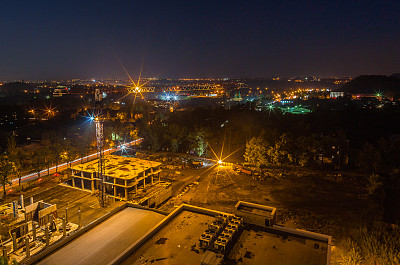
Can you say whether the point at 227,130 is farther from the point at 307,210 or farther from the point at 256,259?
the point at 256,259

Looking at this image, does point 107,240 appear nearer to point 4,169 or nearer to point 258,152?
point 4,169

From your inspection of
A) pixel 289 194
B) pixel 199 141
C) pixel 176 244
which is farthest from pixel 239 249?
pixel 199 141

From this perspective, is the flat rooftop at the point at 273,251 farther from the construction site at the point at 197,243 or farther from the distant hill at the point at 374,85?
the distant hill at the point at 374,85

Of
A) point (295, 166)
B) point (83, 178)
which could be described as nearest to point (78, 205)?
point (83, 178)

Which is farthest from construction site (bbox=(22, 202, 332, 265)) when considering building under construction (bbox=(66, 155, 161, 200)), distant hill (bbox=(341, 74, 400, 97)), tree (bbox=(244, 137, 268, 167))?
distant hill (bbox=(341, 74, 400, 97))

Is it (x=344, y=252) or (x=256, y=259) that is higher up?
(x=256, y=259)

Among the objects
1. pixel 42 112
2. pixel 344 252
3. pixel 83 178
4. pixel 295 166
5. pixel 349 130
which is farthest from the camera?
pixel 42 112
